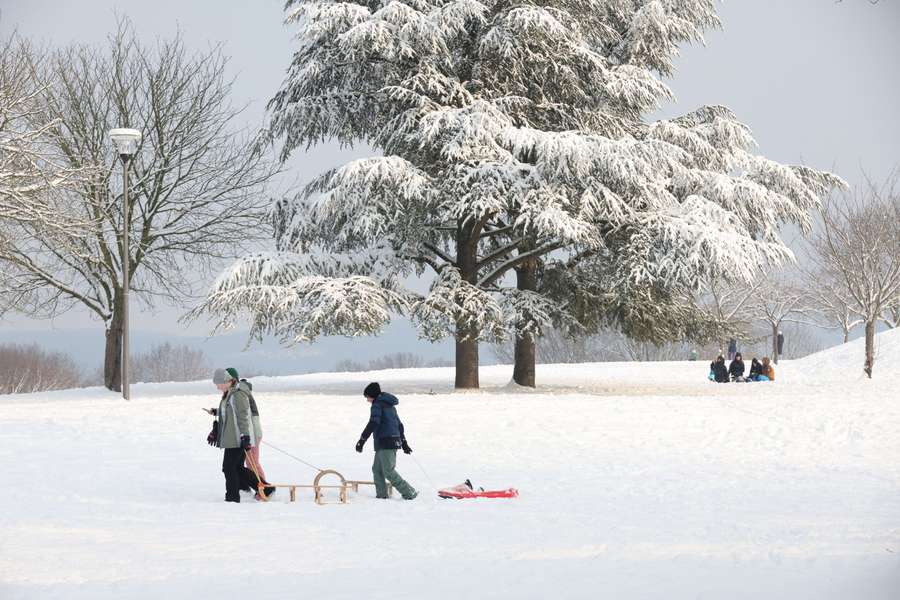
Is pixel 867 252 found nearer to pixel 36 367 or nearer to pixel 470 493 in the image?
pixel 470 493

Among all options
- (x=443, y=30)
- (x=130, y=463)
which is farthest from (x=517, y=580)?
(x=443, y=30)

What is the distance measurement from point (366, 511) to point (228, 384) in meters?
2.26

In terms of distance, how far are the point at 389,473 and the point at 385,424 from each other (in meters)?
0.56

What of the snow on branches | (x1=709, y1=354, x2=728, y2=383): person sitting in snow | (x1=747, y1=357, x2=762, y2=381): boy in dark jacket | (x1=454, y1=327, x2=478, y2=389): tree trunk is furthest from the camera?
(x1=747, y1=357, x2=762, y2=381): boy in dark jacket

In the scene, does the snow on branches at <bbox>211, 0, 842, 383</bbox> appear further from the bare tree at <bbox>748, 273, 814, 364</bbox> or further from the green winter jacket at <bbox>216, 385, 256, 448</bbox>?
the bare tree at <bbox>748, 273, 814, 364</bbox>

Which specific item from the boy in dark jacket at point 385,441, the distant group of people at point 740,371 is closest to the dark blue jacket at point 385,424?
the boy in dark jacket at point 385,441

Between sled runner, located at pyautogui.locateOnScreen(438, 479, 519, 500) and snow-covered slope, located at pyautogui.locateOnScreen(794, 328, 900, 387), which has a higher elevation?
snow-covered slope, located at pyautogui.locateOnScreen(794, 328, 900, 387)

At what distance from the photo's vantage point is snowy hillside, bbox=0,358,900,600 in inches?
274

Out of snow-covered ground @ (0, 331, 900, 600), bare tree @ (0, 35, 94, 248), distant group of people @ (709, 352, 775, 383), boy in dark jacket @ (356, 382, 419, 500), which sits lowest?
snow-covered ground @ (0, 331, 900, 600)

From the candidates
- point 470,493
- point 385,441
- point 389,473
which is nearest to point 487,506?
point 470,493

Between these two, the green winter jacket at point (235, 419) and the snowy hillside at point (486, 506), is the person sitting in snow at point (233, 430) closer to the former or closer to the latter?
the green winter jacket at point (235, 419)

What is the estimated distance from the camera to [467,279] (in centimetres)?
2455

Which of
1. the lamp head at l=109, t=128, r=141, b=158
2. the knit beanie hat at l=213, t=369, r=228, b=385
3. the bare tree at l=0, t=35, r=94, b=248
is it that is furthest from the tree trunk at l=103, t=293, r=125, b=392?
the knit beanie hat at l=213, t=369, r=228, b=385

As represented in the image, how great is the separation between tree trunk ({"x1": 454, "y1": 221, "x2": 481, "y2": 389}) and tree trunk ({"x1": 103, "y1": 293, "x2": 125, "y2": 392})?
9.73 m
